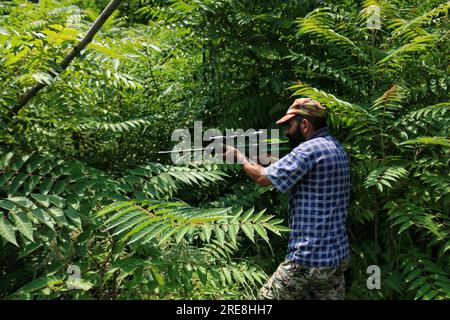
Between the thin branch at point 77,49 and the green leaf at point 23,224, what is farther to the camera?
the thin branch at point 77,49

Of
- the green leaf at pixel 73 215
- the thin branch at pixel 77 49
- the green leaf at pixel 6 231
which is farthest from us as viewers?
the thin branch at pixel 77 49

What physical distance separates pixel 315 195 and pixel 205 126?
159 cm

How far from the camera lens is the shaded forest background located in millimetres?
2502

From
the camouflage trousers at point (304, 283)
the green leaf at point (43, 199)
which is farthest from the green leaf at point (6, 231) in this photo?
the camouflage trousers at point (304, 283)

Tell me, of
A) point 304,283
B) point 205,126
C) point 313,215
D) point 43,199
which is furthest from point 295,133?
point 43,199

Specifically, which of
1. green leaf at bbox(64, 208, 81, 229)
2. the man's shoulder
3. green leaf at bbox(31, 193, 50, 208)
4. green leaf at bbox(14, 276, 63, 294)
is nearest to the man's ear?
the man's shoulder

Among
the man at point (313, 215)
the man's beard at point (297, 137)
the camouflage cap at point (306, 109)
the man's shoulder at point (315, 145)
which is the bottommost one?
the man at point (313, 215)

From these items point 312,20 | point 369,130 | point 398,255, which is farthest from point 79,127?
point 398,255

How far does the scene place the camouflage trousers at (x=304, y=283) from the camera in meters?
2.56

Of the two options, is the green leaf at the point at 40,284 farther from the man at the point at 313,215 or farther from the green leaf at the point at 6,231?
the man at the point at 313,215

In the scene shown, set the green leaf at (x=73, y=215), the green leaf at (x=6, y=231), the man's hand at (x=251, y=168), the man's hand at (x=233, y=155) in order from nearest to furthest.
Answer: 1. the green leaf at (x=6, y=231)
2. the green leaf at (x=73, y=215)
3. the man's hand at (x=251, y=168)
4. the man's hand at (x=233, y=155)

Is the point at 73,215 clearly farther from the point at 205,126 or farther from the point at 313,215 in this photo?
the point at 205,126

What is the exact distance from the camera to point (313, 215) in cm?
254

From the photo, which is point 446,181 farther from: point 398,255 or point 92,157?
point 92,157
